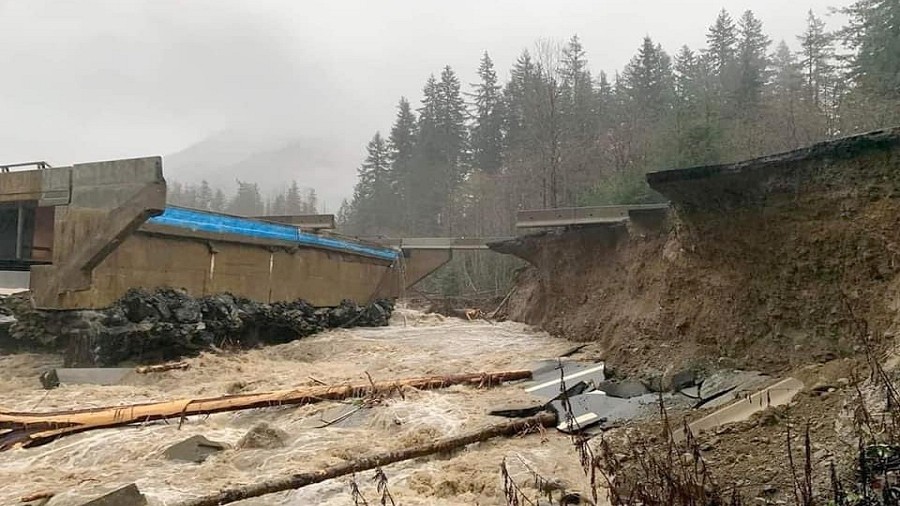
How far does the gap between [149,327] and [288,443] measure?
314 inches

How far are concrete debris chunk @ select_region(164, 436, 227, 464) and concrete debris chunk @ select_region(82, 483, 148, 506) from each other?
1.50 meters

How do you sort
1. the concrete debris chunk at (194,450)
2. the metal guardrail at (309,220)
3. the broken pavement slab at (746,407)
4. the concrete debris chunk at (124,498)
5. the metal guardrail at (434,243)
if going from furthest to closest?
the metal guardrail at (434,243)
the metal guardrail at (309,220)
the concrete debris chunk at (194,450)
the broken pavement slab at (746,407)
the concrete debris chunk at (124,498)

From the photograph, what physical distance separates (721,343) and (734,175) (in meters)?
2.16

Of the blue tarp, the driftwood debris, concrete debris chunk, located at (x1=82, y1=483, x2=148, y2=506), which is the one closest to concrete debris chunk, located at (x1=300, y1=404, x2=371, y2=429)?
concrete debris chunk, located at (x1=82, y1=483, x2=148, y2=506)

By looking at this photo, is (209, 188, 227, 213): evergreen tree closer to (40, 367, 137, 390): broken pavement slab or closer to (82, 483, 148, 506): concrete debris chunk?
(40, 367, 137, 390): broken pavement slab

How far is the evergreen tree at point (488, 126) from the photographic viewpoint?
5134 cm

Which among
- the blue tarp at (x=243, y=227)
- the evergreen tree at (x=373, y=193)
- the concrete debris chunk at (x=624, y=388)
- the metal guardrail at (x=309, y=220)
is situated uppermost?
the evergreen tree at (x=373, y=193)

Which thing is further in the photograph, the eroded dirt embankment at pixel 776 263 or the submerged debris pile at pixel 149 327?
the submerged debris pile at pixel 149 327

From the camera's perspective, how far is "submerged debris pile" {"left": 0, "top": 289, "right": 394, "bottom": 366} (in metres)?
13.0

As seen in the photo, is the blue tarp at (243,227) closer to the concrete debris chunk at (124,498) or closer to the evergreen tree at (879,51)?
the concrete debris chunk at (124,498)

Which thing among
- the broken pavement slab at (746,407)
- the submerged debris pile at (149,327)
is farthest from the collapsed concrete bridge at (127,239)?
the broken pavement slab at (746,407)

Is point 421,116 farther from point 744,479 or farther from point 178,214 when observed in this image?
point 744,479

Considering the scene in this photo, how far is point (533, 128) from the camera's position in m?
36.4

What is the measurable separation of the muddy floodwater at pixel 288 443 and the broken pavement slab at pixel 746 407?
122 cm
